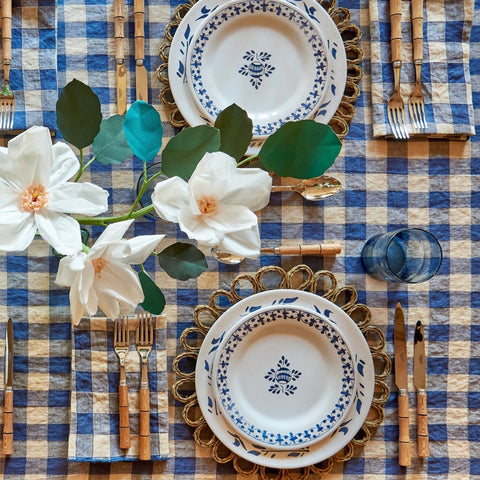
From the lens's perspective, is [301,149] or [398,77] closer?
[301,149]

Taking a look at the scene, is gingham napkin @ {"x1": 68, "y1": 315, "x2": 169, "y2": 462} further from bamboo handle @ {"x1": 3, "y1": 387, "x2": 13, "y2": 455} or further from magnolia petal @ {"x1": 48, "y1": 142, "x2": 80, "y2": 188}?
magnolia petal @ {"x1": 48, "y1": 142, "x2": 80, "y2": 188}

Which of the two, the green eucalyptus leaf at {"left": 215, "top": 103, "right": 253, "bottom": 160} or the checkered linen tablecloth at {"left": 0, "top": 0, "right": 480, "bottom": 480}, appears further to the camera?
the checkered linen tablecloth at {"left": 0, "top": 0, "right": 480, "bottom": 480}

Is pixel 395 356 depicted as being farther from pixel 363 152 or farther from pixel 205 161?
pixel 205 161

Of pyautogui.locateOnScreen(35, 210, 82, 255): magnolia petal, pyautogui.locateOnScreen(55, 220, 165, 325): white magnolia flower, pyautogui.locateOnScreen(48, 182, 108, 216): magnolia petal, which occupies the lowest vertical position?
pyautogui.locateOnScreen(55, 220, 165, 325): white magnolia flower

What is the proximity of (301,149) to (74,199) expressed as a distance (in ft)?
0.85

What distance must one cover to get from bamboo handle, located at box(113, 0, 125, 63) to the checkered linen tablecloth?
0.03 meters

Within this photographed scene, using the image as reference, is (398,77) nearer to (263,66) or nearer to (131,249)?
(263,66)

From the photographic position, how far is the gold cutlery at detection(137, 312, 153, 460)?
1038mm

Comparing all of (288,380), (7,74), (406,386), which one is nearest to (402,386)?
(406,386)

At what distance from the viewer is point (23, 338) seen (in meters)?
1.07

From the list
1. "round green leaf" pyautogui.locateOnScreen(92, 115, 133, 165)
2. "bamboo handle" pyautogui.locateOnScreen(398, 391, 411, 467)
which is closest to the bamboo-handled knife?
"round green leaf" pyautogui.locateOnScreen(92, 115, 133, 165)

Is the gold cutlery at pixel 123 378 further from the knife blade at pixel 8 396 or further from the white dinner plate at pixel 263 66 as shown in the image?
the white dinner plate at pixel 263 66

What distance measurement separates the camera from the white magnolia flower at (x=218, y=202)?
1.85 ft

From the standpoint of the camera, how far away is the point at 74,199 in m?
0.58
